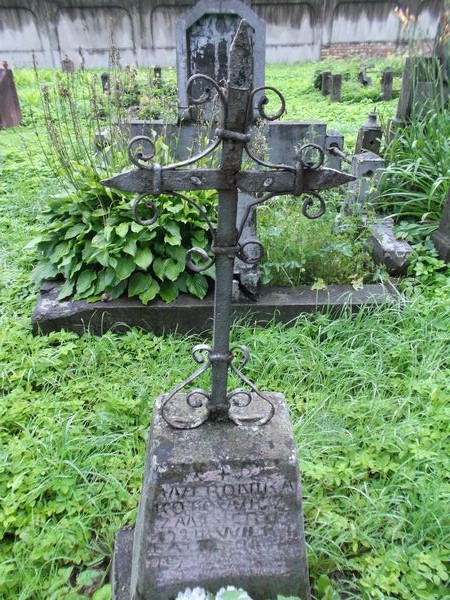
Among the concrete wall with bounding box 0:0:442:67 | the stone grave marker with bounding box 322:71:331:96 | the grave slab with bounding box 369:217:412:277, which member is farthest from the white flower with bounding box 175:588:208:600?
the concrete wall with bounding box 0:0:442:67

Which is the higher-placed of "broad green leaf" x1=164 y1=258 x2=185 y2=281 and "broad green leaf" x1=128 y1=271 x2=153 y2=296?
"broad green leaf" x1=164 y1=258 x2=185 y2=281

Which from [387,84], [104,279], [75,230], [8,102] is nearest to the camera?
[104,279]

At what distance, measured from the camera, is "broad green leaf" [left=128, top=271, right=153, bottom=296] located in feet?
10.3

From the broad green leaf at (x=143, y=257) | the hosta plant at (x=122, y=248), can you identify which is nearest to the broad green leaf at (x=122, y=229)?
the hosta plant at (x=122, y=248)

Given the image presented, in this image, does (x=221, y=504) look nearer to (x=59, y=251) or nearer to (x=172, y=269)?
(x=172, y=269)

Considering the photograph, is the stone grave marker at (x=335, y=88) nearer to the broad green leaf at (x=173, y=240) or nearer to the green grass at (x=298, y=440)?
the green grass at (x=298, y=440)

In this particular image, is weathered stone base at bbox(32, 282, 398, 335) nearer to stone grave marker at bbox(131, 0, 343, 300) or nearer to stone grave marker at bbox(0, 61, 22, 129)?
stone grave marker at bbox(131, 0, 343, 300)

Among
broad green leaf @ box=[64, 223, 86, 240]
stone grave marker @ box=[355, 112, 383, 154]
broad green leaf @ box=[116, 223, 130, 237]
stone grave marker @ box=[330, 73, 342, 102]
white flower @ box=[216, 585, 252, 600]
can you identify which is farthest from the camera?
stone grave marker @ box=[330, 73, 342, 102]

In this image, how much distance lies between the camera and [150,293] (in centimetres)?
311

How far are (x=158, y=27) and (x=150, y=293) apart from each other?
536 inches

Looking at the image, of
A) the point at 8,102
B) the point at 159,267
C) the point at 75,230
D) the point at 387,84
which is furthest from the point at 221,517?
the point at 387,84

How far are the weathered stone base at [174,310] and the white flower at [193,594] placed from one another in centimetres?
183

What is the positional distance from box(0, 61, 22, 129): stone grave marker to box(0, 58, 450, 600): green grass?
588 centimetres

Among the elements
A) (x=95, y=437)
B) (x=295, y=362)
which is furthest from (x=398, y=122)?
(x=95, y=437)
